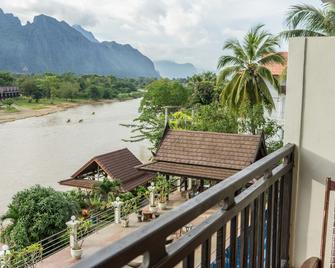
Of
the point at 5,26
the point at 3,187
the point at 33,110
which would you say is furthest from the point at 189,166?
the point at 5,26

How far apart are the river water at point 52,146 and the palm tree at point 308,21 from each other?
418 inches

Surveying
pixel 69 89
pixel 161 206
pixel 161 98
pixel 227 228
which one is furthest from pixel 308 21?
pixel 69 89

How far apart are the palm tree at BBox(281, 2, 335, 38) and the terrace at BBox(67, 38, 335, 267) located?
9550 mm

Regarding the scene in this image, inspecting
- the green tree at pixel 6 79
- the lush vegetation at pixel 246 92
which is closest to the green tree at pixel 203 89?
the lush vegetation at pixel 246 92

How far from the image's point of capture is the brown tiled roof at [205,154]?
8930mm

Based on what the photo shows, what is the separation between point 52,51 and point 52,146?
3944 inches

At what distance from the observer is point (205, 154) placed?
948cm

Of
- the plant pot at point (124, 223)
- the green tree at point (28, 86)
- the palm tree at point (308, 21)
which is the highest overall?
the palm tree at point (308, 21)

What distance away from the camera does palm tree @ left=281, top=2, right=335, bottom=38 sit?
10492mm

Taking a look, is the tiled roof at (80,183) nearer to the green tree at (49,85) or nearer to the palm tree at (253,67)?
the palm tree at (253,67)

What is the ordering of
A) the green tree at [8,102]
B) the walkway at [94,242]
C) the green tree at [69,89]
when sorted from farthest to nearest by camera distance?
1. the green tree at [69,89]
2. the green tree at [8,102]
3. the walkway at [94,242]

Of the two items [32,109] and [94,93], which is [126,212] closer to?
[32,109]

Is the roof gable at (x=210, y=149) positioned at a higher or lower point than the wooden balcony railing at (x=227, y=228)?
lower

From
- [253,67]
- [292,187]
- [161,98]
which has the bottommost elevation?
[161,98]
